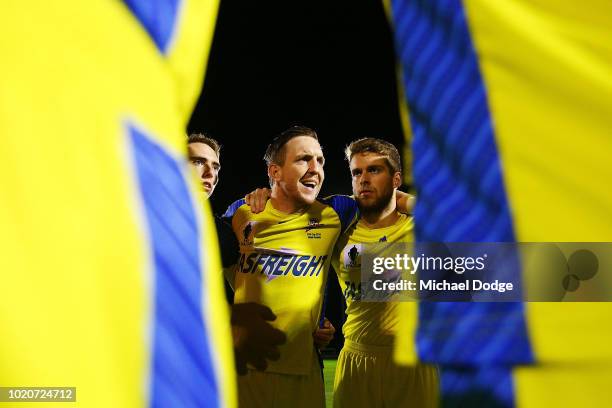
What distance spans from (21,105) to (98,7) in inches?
2.9

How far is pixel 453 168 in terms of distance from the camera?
0.43m

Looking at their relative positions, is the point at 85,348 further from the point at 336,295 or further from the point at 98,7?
the point at 336,295

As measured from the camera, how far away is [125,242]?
0.32 metres

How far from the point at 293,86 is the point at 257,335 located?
3.18 feet

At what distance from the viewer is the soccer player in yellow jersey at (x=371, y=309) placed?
2500mm

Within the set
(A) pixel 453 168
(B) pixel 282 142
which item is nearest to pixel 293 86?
(B) pixel 282 142

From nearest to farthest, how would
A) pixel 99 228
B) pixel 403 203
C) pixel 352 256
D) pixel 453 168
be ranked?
pixel 99 228 < pixel 453 168 < pixel 352 256 < pixel 403 203

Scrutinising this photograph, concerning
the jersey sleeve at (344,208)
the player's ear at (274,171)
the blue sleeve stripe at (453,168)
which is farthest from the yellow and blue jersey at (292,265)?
the blue sleeve stripe at (453,168)

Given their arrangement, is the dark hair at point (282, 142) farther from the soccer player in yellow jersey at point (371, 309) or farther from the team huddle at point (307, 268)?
the soccer player in yellow jersey at point (371, 309)

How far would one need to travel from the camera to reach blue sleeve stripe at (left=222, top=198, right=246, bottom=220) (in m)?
2.58

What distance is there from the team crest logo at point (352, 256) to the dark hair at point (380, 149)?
0.35 m

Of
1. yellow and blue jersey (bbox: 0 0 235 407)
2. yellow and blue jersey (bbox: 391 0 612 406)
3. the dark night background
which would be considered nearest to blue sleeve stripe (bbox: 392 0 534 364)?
yellow and blue jersey (bbox: 391 0 612 406)

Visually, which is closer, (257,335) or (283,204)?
(257,335)

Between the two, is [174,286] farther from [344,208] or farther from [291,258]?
[344,208]
